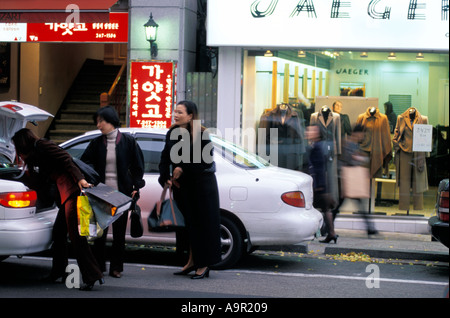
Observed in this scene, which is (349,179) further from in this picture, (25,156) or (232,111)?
(25,156)

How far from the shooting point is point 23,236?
7.26m

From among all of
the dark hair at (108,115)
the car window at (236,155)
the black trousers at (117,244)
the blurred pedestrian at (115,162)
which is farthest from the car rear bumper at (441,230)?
the dark hair at (108,115)

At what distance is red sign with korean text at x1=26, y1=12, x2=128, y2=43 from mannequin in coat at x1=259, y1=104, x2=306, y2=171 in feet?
10.7

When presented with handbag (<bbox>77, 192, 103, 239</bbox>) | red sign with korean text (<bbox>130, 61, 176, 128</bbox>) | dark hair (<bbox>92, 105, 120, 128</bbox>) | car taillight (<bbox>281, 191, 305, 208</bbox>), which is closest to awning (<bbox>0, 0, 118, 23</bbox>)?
red sign with korean text (<bbox>130, 61, 176, 128</bbox>)

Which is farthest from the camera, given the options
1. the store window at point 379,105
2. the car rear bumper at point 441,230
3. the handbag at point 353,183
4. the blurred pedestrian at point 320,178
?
the store window at point 379,105

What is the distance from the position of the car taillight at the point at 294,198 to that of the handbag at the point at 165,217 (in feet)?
4.50

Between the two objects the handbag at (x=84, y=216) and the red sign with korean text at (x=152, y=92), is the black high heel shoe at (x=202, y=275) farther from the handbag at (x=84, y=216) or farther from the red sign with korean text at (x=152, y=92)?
the red sign with korean text at (x=152, y=92)

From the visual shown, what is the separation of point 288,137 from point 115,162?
5988 mm

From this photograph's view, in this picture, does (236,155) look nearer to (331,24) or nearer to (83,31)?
(331,24)

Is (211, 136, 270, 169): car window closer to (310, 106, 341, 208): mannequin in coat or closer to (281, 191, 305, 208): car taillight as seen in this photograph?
(281, 191, 305, 208): car taillight

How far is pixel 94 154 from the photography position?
802 centimetres

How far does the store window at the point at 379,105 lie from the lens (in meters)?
13.1

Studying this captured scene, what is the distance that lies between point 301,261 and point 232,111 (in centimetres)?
451

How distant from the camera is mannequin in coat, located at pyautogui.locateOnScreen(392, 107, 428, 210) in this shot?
13102 millimetres
